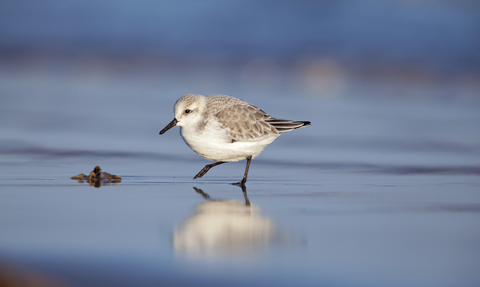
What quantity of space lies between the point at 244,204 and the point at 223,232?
75cm

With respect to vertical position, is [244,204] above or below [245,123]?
below

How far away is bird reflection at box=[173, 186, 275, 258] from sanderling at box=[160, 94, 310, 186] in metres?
0.97

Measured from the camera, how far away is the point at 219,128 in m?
4.89

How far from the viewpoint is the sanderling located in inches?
190

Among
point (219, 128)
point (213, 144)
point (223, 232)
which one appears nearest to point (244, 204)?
point (223, 232)

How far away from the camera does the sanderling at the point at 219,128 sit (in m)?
4.84

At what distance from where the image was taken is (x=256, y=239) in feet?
10.2

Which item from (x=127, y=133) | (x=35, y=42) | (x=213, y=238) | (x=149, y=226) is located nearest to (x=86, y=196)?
(x=149, y=226)

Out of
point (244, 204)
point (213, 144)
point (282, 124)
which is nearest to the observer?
point (244, 204)

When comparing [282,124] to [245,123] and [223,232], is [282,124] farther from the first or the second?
[223,232]

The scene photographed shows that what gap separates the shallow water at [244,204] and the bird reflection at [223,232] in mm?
13

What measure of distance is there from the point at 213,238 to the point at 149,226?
449mm

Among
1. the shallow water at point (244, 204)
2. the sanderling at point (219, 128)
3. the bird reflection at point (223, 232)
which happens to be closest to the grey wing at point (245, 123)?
the sanderling at point (219, 128)

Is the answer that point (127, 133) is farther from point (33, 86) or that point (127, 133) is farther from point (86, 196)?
point (33, 86)
